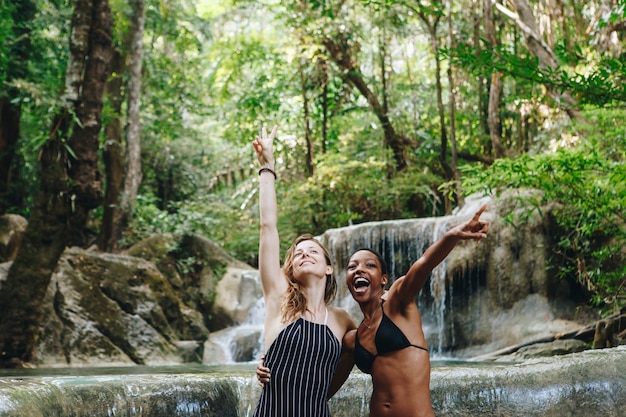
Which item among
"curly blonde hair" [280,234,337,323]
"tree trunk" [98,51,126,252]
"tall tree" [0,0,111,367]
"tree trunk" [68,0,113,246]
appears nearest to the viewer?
"curly blonde hair" [280,234,337,323]

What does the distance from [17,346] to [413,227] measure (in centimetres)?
687

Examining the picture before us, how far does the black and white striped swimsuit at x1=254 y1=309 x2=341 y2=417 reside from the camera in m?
2.96

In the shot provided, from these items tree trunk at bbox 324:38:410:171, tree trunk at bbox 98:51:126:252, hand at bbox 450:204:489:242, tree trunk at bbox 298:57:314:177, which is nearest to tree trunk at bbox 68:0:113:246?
tree trunk at bbox 98:51:126:252

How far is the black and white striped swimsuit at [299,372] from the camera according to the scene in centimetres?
296

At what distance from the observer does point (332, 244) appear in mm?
12836

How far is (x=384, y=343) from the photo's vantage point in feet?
10.7

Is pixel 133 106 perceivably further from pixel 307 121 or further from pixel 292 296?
pixel 292 296

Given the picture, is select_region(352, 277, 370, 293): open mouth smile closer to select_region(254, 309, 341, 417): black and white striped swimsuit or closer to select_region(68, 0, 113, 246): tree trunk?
select_region(254, 309, 341, 417): black and white striped swimsuit

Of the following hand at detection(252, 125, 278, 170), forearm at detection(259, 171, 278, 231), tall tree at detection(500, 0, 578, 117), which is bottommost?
forearm at detection(259, 171, 278, 231)

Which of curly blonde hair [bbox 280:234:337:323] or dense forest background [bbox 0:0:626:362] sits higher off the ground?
dense forest background [bbox 0:0:626:362]

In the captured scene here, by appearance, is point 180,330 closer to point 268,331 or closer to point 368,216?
point 368,216

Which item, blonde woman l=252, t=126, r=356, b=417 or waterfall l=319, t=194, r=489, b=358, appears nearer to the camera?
blonde woman l=252, t=126, r=356, b=417

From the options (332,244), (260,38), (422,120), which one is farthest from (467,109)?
(332,244)

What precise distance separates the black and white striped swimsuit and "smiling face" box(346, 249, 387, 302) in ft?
1.35
